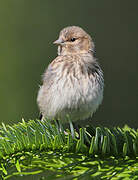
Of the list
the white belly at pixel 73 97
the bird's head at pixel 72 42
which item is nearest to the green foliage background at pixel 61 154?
the white belly at pixel 73 97

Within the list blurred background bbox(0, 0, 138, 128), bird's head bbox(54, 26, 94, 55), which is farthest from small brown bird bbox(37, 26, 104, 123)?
blurred background bbox(0, 0, 138, 128)

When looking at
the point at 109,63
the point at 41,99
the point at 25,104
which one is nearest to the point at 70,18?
the point at 109,63

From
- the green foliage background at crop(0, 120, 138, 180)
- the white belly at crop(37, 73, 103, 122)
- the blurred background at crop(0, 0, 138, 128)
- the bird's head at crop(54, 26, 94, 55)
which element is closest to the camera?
the green foliage background at crop(0, 120, 138, 180)

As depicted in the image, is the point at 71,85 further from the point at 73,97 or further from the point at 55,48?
the point at 55,48

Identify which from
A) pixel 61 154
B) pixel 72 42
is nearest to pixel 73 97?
pixel 72 42

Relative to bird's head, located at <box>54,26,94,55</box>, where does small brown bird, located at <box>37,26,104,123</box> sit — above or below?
below

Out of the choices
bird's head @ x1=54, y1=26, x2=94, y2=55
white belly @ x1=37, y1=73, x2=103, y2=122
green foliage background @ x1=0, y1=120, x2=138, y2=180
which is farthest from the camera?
bird's head @ x1=54, y1=26, x2=94, y2=55

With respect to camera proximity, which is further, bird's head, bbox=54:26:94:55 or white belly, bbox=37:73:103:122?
bird's head, bbox=54:26:94:55

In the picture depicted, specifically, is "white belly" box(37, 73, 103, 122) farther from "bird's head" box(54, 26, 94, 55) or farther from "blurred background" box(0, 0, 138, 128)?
"blurred background" box(0, 0, 138, 128)

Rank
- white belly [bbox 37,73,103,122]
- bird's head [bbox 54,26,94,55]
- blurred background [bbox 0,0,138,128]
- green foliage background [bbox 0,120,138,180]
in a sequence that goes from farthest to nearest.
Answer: blurred background [bbox 0,0,138,128] → bird's head [bbox 54,26,94,55] → white belly [bbox 37,73,103,122] → green foliage background [bbox 0,120,138,180]
